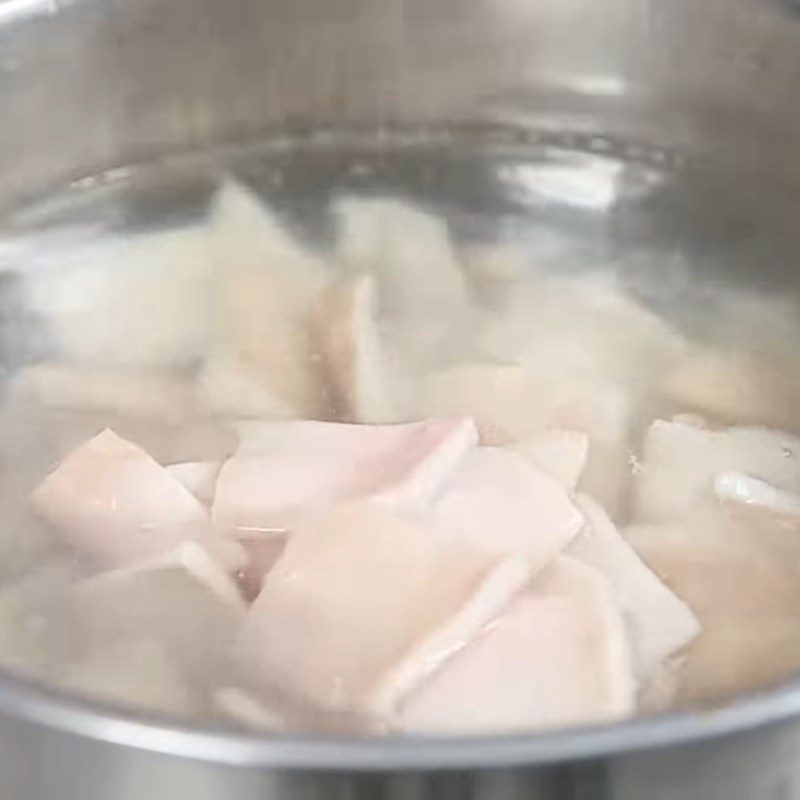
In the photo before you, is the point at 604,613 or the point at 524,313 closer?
the point at 604,613

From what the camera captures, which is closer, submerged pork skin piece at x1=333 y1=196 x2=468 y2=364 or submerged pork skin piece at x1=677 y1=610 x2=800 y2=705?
submerged pork skin piece at x1=677 y1=610 x2=800 y2=705

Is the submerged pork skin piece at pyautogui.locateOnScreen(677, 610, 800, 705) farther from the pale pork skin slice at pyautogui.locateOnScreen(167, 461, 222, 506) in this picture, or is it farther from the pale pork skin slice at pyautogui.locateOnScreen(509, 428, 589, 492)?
the pale pork skin slice at pyautogui.locateOnScreen(167, 461, 222, 506)

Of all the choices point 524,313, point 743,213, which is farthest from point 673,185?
point 524,313

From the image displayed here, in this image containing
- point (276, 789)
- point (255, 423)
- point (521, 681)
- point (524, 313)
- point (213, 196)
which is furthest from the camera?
point (213, 196)

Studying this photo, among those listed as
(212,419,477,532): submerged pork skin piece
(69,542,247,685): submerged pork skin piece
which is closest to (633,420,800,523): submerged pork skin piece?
(212,419,477,532): submerged pork skin piece

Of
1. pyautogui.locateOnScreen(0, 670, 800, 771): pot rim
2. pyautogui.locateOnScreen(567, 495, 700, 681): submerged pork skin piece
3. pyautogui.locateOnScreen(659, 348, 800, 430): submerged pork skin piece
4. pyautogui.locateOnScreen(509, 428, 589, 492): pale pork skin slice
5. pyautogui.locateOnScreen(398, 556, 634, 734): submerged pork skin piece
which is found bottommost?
pyautogui.locateOnScreen(659, 348, 800, 430): submerged pork skin piece

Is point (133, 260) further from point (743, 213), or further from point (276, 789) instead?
point (276, 789)

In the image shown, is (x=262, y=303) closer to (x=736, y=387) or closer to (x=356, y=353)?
(x=356, y=353)

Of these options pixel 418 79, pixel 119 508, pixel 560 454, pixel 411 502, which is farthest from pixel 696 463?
pixel 418 79
